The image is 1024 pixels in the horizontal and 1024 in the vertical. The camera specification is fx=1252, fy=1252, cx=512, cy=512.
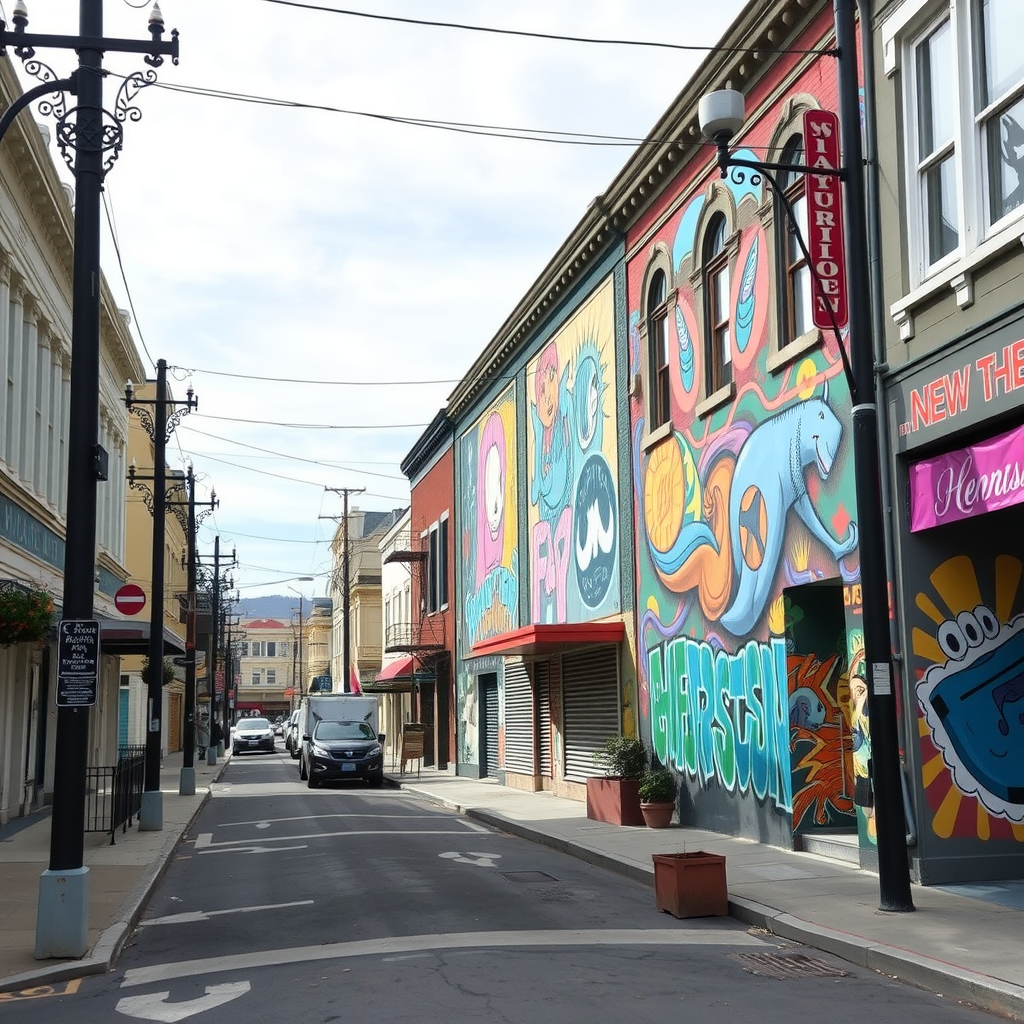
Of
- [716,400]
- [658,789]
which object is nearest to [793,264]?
[716,400]

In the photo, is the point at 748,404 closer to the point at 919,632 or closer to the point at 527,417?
the point at 919,632

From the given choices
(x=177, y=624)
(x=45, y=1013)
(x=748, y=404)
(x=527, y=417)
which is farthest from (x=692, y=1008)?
(x=177, y=624)

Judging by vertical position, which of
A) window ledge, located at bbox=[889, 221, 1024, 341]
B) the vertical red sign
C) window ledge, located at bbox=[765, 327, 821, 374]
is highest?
the vertical red sign

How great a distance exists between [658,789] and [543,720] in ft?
27.9

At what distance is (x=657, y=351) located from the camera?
66.2 ft

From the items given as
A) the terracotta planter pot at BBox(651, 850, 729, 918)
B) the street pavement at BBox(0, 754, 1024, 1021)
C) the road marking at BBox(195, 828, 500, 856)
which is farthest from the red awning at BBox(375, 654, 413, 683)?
the terracotta planter pot at BBox(651, 850, 729, 918)

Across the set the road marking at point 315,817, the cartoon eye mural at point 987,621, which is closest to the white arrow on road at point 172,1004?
the cartoon eye mural at point 987,621

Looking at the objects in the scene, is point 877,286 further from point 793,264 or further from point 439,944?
point 439,944

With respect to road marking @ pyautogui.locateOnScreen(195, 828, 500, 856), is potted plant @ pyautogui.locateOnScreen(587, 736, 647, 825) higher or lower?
higher

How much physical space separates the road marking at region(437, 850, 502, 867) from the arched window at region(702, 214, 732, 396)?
6992mm

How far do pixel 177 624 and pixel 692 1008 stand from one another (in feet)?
180

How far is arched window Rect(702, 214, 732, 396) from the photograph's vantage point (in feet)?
56.9

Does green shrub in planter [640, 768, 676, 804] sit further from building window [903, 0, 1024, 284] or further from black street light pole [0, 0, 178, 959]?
black street light pole [0, 0, 178, 959]

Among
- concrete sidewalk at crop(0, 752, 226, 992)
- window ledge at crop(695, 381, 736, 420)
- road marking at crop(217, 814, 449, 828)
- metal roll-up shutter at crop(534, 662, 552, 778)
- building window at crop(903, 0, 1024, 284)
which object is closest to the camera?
concrete sidewalk at crop(0, 752, 226, 992)
